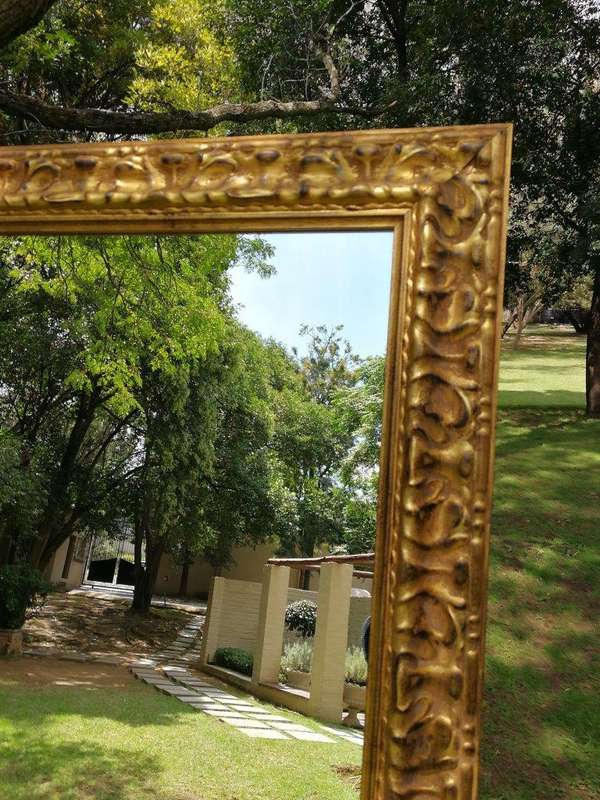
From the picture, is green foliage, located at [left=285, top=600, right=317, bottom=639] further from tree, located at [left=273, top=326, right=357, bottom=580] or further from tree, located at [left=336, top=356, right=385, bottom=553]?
tree, located at [left=336, top=356, right=385, bottom=553]

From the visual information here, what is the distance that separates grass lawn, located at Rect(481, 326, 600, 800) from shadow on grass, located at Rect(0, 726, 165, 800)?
3.39ft

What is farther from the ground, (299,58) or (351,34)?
(351,34)

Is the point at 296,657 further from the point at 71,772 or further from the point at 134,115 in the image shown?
the point at 134,115

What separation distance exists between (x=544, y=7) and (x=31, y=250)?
6266 millimetres

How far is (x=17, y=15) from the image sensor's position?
2.59 m

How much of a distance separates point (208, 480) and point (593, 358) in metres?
4.14

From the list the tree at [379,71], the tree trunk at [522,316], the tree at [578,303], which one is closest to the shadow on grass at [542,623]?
the tree trunk at [522,316]

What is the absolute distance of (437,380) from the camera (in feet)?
4.51

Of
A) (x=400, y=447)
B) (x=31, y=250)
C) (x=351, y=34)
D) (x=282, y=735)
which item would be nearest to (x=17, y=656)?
(x=282, y=735)

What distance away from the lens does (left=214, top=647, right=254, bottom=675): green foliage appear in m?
2.08

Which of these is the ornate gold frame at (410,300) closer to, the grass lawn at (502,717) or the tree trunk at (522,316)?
the grass lawn at (502,717)

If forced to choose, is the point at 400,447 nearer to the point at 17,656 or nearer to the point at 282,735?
the point at 282,735

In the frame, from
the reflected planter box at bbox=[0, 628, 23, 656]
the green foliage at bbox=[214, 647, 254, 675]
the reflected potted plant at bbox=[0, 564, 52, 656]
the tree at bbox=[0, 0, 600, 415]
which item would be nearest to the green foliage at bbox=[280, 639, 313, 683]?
the green foliage at bbox=[214, 647, 254, 675]

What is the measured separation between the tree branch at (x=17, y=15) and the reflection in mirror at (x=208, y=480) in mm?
1068
